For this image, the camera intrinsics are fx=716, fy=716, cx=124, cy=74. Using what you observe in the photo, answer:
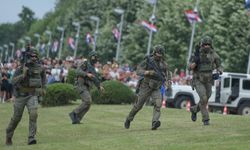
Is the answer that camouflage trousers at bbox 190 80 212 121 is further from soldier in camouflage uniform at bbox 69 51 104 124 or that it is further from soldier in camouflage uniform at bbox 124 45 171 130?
soldier in camouflage uniform at bbox 69 51 104 124

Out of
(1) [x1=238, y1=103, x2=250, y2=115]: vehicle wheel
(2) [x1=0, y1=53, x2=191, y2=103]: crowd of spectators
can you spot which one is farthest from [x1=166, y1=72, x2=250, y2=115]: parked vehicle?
(2) [x1=0, y1=53, x2=191, y2=103]: crowd of spectators

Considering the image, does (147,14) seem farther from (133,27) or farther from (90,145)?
(90,145)

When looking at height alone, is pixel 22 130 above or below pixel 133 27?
below

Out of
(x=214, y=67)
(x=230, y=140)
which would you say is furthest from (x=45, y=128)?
(x=230, y=140)

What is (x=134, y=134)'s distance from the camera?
15477mm

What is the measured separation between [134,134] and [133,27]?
5573cm

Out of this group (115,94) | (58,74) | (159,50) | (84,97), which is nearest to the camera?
(159,50)

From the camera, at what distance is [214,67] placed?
1683cm

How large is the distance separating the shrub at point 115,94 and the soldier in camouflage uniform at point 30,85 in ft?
42.8

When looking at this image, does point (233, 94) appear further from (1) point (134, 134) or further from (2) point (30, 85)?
(2) point (30, 85)

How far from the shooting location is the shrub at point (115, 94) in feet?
91.8

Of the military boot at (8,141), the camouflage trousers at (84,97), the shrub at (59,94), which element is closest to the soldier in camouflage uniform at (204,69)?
the camouflage trousers at (84,97)

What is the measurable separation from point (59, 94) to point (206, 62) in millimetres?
12257

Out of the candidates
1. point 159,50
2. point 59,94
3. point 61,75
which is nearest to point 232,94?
point 59,94
